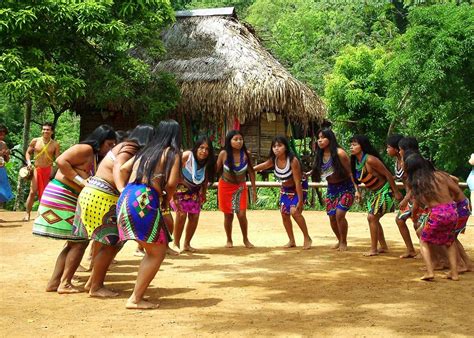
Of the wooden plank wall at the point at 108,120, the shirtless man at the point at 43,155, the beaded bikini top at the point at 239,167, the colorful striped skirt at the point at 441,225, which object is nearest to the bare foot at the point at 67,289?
the beaded bikini top at the point at 239,167

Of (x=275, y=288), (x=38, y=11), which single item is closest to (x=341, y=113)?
(x=38, y=11)

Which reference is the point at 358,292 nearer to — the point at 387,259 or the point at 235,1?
the point at 387,259

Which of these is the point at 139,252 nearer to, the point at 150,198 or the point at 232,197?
the point at 232,197

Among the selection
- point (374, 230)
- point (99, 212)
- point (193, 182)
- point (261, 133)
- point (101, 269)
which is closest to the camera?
point (99, 212)

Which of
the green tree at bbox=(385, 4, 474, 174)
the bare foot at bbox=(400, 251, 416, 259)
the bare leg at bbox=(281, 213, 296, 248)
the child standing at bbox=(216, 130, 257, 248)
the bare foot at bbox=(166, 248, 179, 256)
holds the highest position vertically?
the green tree at bbox=(385, 4, 474, 174)

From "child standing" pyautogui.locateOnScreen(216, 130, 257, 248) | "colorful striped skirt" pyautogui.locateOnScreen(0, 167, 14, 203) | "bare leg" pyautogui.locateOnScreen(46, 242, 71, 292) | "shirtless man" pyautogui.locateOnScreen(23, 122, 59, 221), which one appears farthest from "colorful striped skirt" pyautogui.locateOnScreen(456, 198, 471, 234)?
"colorful striped skirt" pyautogui.locateOnScreen(0, 167, 14, 203)

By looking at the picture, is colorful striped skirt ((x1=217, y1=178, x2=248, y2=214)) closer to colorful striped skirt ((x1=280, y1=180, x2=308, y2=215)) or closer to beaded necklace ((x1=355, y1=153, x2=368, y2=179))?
colorful striped skirt ((x1=280, y1=180, x2=308, y2=215))

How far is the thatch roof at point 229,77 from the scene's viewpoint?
15.4 m

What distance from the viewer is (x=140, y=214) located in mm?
4898

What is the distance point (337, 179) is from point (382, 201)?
705mm

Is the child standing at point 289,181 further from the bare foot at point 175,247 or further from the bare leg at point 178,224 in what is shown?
the bare foot at point 175,247

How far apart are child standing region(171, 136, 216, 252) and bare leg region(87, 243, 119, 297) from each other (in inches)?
99.3

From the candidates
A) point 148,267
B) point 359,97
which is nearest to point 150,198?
point 148,267

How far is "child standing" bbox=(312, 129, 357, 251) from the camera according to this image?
26.4 feet
